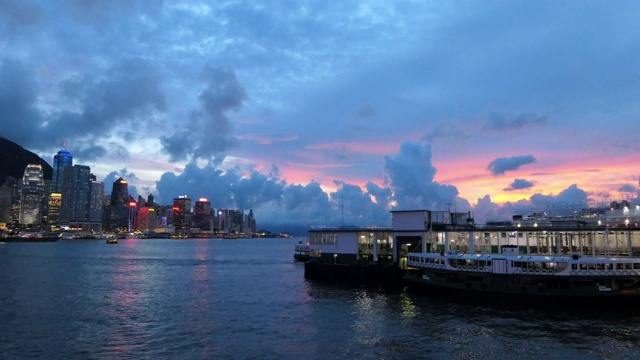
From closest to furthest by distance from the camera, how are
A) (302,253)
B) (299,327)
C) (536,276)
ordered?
1. (299,327)
2. (536,276)
3. (302,253)

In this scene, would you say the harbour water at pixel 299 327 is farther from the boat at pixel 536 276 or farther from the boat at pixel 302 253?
the boat at pixel 302 253

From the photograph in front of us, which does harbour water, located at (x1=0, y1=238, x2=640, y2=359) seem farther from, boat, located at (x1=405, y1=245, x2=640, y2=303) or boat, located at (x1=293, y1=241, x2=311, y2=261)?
boat, located at (x1=293, y1=241, x2=311, y2=261)

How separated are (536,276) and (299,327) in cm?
3179

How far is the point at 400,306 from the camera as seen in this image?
195ft

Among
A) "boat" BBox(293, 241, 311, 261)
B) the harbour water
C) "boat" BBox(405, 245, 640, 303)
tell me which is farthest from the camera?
"boat" BBox(293, 241, 311, 261)

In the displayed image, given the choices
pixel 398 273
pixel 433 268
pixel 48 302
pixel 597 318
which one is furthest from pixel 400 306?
pixel 48 302

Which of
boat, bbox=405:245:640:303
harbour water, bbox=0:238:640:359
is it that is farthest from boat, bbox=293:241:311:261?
boat, bbox=405:245:640:303

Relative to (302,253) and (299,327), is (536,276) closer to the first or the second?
(299,327)

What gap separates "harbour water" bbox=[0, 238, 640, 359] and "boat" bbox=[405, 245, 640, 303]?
2.41m

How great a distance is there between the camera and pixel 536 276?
192 ft

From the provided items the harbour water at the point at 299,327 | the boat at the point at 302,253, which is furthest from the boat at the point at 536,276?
the boat at the point at 302,253

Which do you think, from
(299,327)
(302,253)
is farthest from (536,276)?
(302,253)

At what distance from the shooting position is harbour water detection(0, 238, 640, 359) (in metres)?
39.2

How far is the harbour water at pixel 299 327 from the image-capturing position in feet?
129
